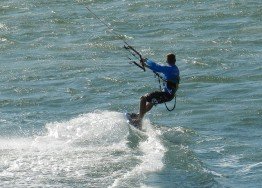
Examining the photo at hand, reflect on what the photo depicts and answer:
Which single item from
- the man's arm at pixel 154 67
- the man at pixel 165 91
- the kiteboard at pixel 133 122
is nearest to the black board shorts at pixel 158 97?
the man at pixel 165 91

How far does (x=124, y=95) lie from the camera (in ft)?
93.6

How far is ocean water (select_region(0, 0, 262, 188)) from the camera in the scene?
20516mm

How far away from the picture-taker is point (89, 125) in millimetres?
24188

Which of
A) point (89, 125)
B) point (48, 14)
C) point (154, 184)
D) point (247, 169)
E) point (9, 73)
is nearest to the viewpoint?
point (154, 184)

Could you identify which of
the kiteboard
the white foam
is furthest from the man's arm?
the white foam

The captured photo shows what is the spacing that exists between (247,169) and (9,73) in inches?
532

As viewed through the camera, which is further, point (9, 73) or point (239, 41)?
point (239, 41)

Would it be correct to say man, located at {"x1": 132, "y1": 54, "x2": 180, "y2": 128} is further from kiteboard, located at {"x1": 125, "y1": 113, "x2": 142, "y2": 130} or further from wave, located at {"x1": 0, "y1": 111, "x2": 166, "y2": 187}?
wave, located at {"x1": 0, "y1": 111, "x2": 166, "y2": 187}

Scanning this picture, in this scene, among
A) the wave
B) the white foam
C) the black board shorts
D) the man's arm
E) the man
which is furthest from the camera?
the black board shorts

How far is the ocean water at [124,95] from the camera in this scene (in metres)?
20.5

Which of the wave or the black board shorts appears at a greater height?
the black board shorts

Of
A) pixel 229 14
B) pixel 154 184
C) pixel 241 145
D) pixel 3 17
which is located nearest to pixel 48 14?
pixel 3 17

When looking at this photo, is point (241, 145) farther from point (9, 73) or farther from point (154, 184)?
point (9, 73)

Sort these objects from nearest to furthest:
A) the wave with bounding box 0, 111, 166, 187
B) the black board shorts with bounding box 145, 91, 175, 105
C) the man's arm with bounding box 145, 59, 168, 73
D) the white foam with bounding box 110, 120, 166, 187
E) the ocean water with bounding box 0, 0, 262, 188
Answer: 1. the white foam with bounding box 110, 120, 166, 187
2. the wave with bounding box 0, 111, 166, 187
3. the ocean water with bounding box 0, 0, 262, 188
4. the man's arm with bounding box 145, 59, 168, 73
5. the black board shorts with bounding box 145, 91, 175, 105
